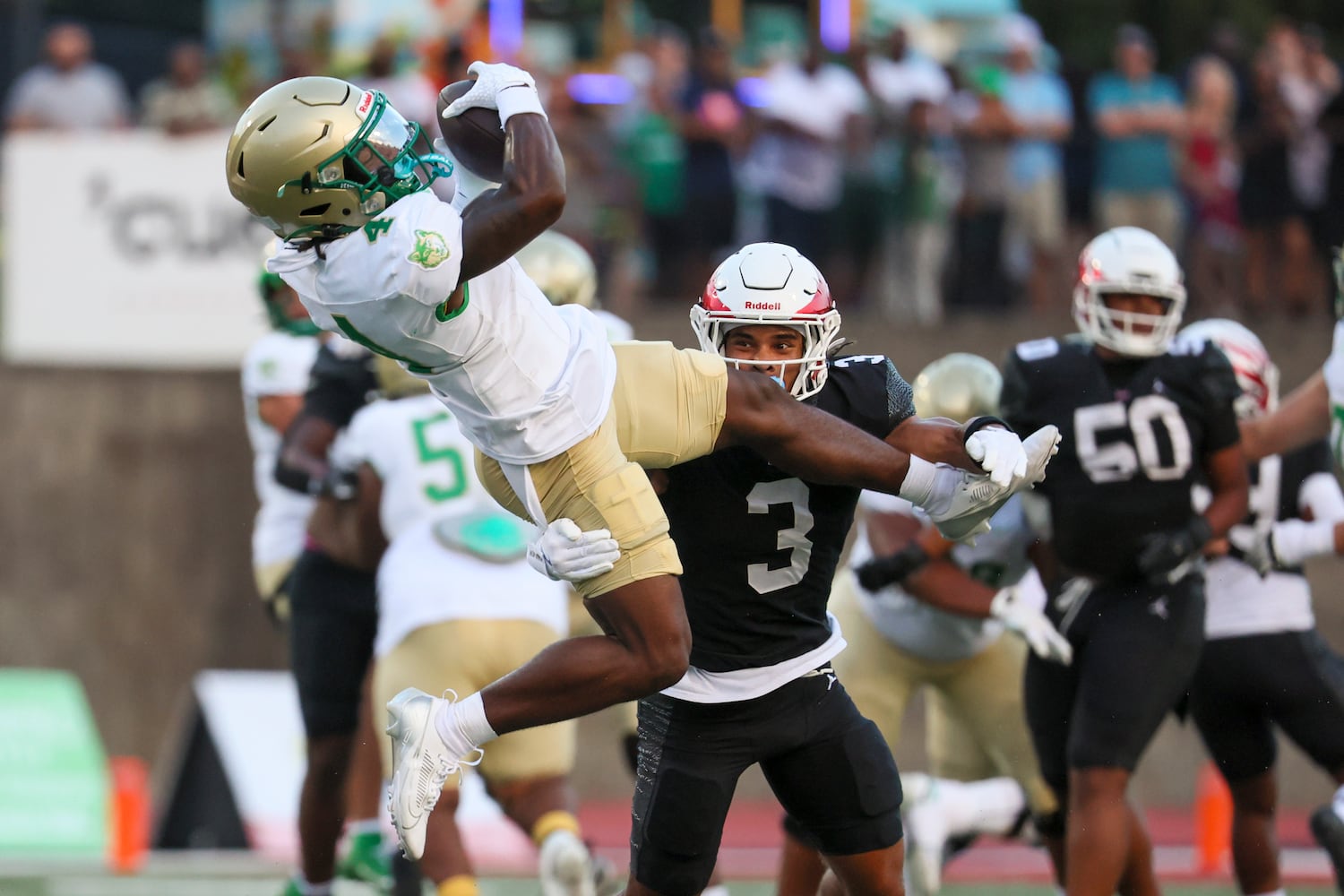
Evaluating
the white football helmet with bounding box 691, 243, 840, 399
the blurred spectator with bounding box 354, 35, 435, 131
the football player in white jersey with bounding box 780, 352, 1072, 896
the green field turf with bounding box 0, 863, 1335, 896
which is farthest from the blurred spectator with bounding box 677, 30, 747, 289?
the white football helmet with bounding box 691, 243, 840, 399

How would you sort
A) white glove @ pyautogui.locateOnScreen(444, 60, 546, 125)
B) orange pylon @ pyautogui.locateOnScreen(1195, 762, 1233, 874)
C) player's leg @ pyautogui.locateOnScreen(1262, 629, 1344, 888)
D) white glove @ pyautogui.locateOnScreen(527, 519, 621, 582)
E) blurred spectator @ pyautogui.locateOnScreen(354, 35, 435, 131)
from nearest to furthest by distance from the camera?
white glove @ pyautogui.locateOnScreen(527, 519, 621, 582)
white glove @ pyautogui.locateOnScreen(444, 60, 546, 125)
player's leg @ pyautogui.locateOnScreen(1262, 629, 1344, 888)
orange pylon @ pyautogui.locateOnScreen(1195, 762, 1233, 874)
blurred spectator @ pyautogui.locateOnScreen(354, 35, 435, 131)

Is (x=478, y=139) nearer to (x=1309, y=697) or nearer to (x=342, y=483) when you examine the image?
(x=342, y=483)

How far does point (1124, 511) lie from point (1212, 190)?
17.0 ft

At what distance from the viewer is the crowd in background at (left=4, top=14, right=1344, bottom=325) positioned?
395 inches

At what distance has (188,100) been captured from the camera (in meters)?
10.1

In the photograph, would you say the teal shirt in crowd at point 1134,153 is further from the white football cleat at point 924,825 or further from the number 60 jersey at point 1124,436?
the white football cleat at point 924,825

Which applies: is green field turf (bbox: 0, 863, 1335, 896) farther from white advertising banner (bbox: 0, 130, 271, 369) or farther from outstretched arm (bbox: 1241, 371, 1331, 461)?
white advertising banner (bbox: 0, 130, 271, 369)

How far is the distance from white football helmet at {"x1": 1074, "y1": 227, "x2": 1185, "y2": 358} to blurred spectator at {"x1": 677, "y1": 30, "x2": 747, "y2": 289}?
4521 millimetres

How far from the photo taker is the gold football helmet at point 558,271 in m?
6.26

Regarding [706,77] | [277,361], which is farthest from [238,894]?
[706,77]

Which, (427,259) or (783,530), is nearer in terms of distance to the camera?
(427,259)

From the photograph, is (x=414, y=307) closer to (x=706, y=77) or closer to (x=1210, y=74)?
(x=706, y=77)

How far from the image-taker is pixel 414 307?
3938 mm

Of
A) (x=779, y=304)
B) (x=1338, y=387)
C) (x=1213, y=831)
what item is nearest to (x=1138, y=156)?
(x=1213, y=831)
